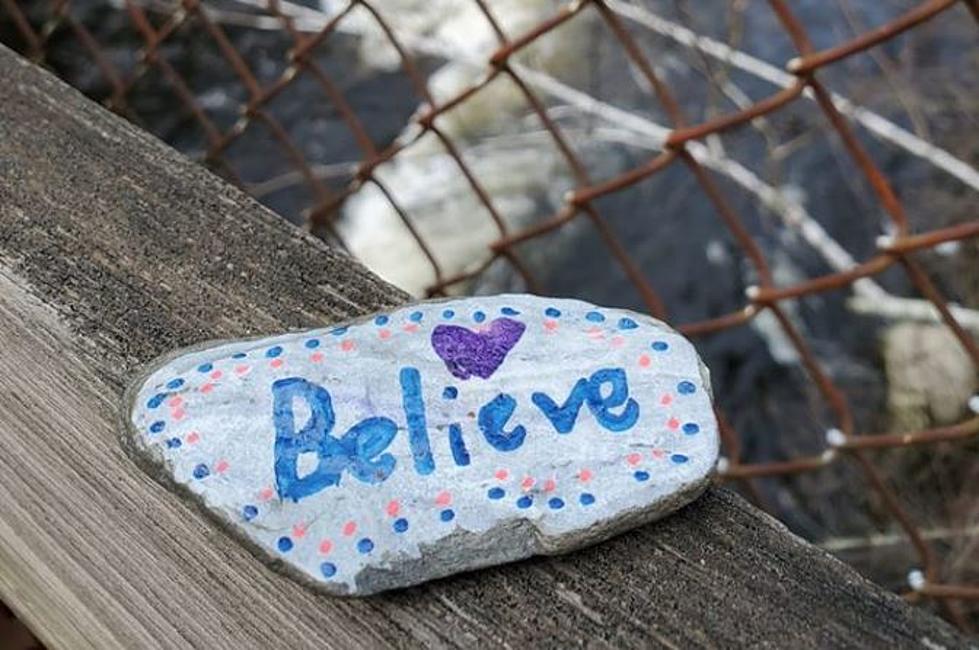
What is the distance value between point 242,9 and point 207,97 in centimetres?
44

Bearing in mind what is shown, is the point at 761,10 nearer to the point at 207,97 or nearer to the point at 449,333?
the point at 207,97

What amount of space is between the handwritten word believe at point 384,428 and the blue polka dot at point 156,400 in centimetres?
7

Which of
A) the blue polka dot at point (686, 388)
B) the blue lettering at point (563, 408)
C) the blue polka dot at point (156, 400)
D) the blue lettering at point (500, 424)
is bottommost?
the blue polka dot at point (686, 388)

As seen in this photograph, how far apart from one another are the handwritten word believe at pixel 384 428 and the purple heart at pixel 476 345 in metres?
0.02

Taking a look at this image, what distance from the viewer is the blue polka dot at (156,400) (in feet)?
2.15

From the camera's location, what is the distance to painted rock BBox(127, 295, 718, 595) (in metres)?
0.61

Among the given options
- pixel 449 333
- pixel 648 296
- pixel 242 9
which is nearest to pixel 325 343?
pixel 449 333

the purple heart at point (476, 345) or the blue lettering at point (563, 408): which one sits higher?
the purple heart at point (476, 345)

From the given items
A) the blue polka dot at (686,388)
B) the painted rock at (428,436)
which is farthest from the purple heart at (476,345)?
the blue polka dot at (686,388)

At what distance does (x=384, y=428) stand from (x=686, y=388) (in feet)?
0.62

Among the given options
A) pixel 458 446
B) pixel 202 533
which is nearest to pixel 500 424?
pixel 458 446

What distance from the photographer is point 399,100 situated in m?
3.54

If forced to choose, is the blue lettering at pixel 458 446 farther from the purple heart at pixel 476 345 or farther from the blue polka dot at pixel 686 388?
the blue polka dot at pixel 686 388

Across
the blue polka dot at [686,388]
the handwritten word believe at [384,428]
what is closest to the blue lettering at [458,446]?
the handwritten word believe at [384,428]
